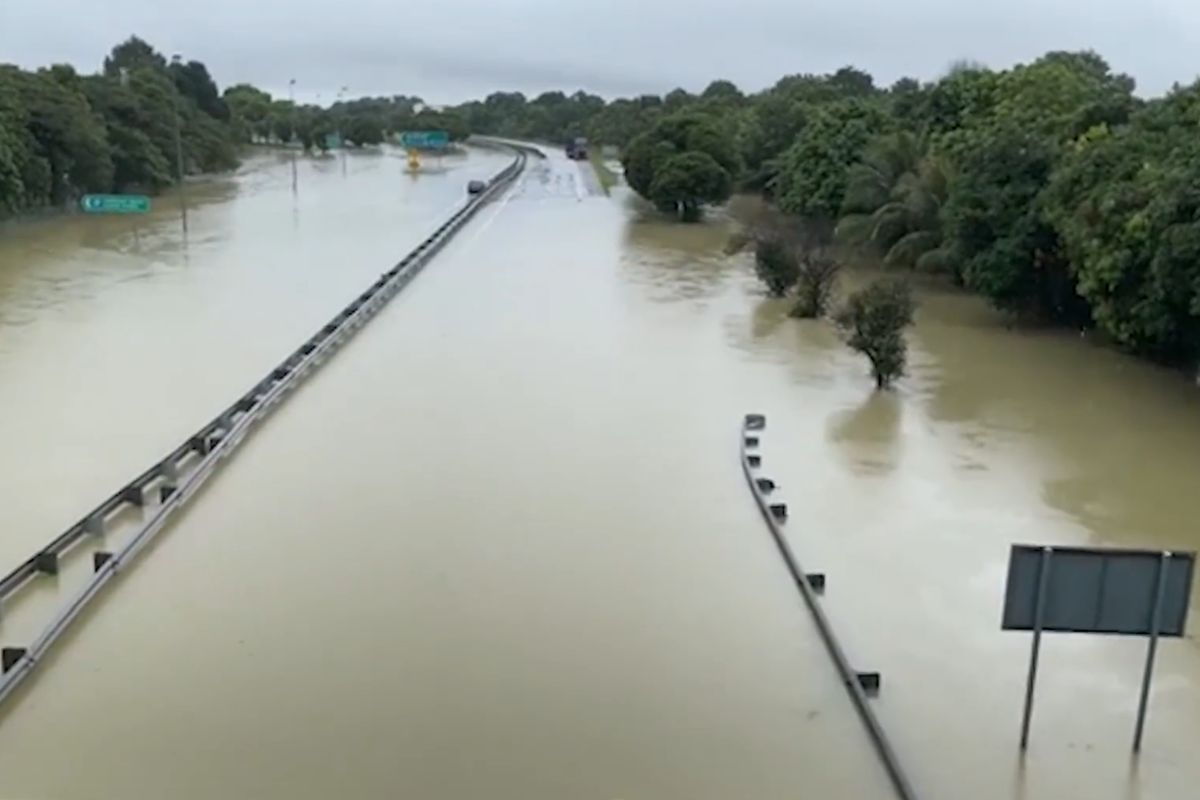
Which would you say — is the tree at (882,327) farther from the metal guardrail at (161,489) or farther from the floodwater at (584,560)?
the metal guardrail at (161,489)

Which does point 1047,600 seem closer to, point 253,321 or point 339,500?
point 339,500

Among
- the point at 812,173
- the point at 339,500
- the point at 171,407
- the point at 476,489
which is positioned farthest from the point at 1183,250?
the point at 812,173

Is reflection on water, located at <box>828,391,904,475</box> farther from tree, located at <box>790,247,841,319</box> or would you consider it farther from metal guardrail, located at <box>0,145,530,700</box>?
metal guardrail, located at <box>0,145,530,700</box>

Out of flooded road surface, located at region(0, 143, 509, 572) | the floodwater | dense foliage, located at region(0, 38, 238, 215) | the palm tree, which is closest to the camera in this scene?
the floodwater

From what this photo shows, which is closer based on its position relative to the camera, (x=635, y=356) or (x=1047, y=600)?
(x=1047, y=600)

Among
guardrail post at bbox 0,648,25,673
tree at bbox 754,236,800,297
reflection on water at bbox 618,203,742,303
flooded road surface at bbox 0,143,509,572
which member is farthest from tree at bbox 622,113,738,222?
guardrail post at bbox 0,648,25,673

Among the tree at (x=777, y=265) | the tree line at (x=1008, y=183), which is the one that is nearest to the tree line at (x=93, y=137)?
the tree line at (x=1008, y=183)

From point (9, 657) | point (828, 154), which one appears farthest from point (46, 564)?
point (828, 154)
